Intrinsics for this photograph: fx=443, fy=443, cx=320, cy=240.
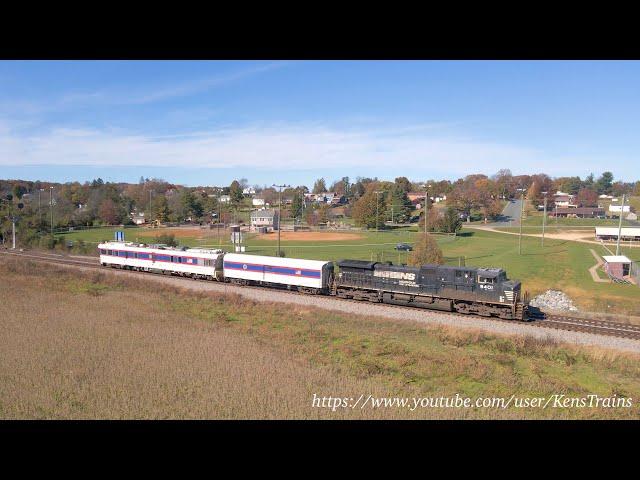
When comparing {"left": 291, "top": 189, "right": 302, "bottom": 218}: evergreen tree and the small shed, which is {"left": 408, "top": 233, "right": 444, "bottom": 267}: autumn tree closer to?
the small shed

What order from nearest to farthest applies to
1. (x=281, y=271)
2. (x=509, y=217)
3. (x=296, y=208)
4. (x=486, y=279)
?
A: 1. (x=486, y=279)
2. (x=281, y=271)
3. (x=296, y=208)
4. (x=509, y=217)

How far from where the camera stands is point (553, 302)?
3384 cm

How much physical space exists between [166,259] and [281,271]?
13654 millimetres

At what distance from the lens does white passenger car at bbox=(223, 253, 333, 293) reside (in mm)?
33594

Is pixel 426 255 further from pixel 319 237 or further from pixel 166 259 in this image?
pixel 319 237

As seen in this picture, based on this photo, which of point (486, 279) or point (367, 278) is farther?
point (367, 278)

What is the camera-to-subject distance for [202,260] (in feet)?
132

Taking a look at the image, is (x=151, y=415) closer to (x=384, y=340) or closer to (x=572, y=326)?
(x=384, y=340)

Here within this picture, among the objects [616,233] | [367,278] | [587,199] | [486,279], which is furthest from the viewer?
[587,199]

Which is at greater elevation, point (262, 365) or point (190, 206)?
point (190, 206)

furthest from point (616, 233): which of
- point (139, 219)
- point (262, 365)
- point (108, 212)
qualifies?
point (139, 219)

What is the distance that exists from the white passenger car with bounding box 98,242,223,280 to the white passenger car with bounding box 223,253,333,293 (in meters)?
1.94

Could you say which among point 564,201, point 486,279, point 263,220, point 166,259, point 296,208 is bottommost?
point 166,259
